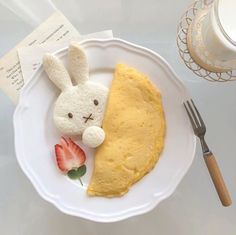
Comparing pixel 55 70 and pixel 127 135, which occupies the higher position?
pixel 55 70

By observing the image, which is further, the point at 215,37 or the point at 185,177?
the point at 185,177

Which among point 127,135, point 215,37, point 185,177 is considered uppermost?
point 215,37

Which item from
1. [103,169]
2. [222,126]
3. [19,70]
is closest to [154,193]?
[103,169]

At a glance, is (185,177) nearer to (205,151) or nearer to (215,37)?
(205,151)

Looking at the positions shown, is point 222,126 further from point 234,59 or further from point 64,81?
point 64,81

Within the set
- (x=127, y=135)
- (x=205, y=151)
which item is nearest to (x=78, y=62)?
(x=127, y=135)

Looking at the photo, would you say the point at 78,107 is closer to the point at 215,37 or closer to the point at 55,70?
the point at 55,70
